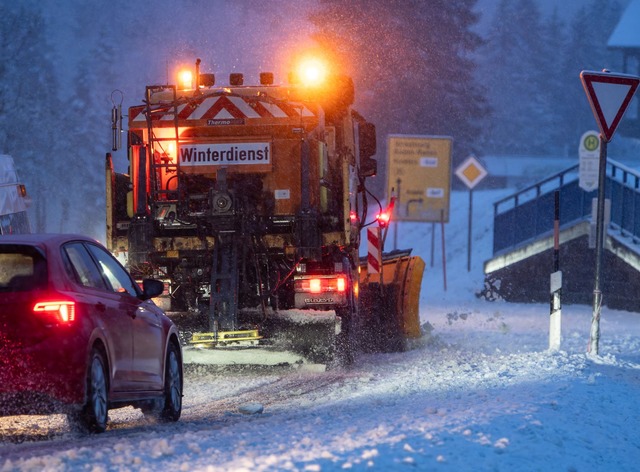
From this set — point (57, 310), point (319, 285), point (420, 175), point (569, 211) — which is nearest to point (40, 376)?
point (57, 310)

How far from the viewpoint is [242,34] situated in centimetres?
13812

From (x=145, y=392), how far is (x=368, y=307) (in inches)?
290

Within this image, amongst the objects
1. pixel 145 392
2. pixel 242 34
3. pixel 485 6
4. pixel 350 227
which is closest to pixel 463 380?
pixel 350 227

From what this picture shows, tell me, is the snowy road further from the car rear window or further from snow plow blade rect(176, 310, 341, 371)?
the car rear window

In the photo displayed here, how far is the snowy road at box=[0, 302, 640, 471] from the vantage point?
265 inches

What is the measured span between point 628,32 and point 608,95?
A: 176 feet

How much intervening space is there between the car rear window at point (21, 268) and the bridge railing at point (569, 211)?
16920 mm

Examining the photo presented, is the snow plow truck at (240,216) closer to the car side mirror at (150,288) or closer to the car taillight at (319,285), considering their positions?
the car taillight at (319,285)

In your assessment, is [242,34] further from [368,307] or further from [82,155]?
[368,307]

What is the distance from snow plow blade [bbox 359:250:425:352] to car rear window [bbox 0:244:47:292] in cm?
825

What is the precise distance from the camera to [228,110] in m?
13.5

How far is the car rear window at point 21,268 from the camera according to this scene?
25.4 feet

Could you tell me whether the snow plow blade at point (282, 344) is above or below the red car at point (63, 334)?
below

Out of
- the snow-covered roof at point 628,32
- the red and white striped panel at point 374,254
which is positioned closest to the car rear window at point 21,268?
the red and white striped panel at point 374,254
